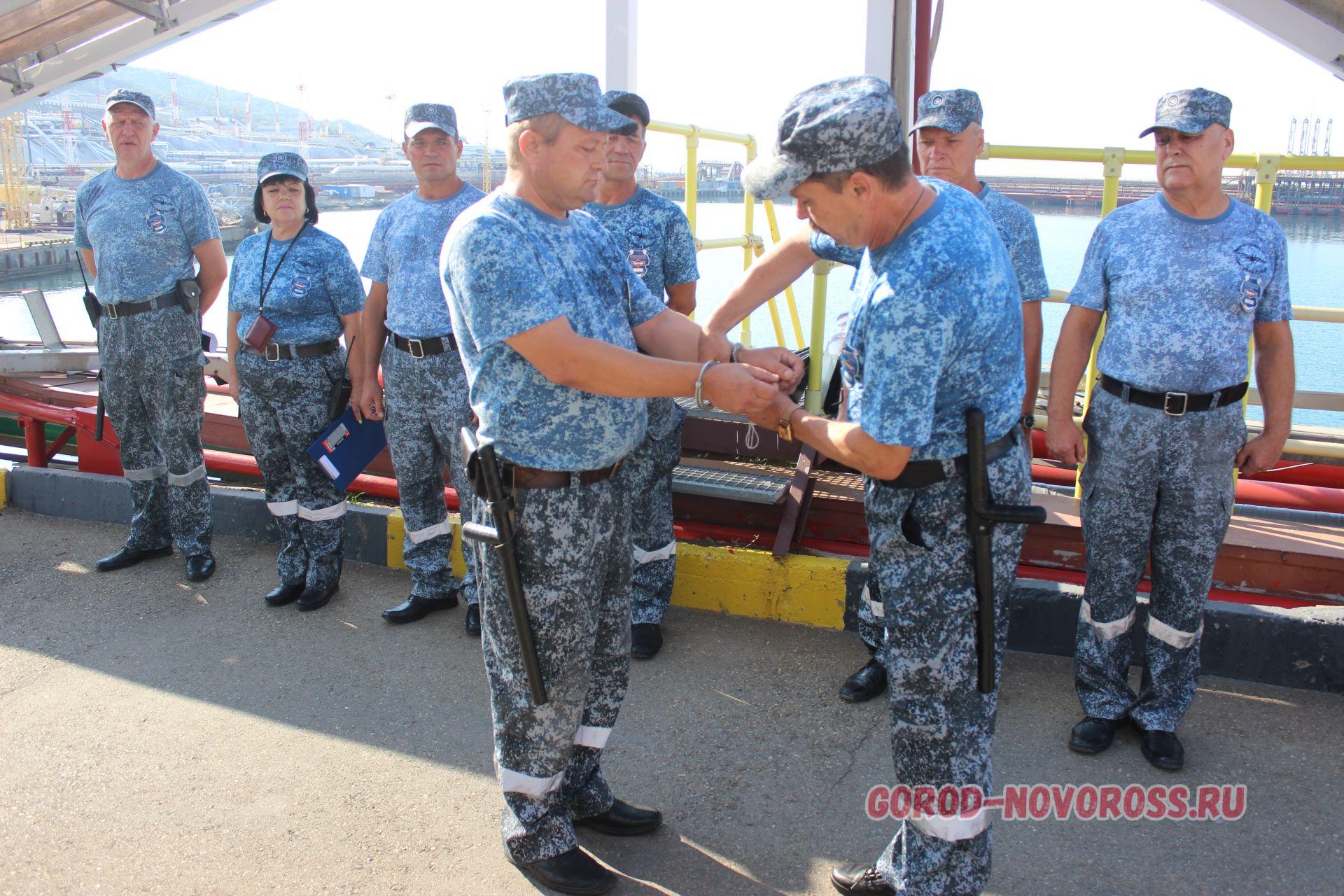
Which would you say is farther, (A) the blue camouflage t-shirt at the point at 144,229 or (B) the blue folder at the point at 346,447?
(A) the blue camouflage t-shirt at the point at 144,229

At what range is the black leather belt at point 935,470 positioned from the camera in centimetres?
202

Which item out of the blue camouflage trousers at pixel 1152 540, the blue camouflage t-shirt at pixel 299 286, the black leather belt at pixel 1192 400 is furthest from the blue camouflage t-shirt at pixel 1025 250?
the blue camouflage t-shirt at pixel 299 286

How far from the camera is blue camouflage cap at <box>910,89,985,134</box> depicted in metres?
3.28

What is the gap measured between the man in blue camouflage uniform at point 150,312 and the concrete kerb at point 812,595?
435 millimetres

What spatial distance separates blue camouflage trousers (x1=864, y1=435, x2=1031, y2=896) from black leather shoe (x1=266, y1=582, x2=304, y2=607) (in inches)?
121

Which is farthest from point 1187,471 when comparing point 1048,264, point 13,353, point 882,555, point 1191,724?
point 13,353

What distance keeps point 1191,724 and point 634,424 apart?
2260 mm

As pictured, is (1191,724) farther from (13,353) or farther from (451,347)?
(13,353)

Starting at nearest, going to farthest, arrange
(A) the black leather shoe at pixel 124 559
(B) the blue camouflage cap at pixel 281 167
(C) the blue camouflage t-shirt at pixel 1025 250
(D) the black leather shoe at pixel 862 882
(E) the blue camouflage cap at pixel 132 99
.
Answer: (D) the black leather shoe at pixel 862 882 → (C) the blue camouflage t-shirt at pixel 1025 250 → (B) the blue camouflage cap at pixel 281 167 → (E) the blue camouflage cap at pixel 132 99 → (A) the black leather shoe at pixel 124 559

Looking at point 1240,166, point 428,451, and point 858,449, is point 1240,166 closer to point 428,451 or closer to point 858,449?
point 858,449

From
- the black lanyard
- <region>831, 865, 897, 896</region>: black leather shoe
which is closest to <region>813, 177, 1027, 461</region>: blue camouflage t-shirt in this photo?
<region>831, 865, 897, 896</region>: black leather shoe

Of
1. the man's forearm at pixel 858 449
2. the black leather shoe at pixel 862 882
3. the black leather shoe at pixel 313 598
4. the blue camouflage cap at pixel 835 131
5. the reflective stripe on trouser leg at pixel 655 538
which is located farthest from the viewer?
the black leather shoe at pixel 313 598

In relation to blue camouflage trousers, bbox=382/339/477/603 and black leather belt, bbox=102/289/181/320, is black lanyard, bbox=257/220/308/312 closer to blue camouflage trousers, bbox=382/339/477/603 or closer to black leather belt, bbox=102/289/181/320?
blue camouflage trousers, bbox=382/339/477/603

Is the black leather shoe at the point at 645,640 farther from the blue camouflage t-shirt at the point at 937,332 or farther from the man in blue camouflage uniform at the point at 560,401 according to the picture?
the blue camouflage t-shirt at the point at 937,332
